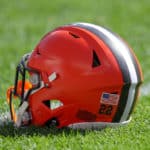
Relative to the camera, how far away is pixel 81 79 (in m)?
5.48

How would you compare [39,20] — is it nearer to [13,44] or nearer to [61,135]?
[13,44]

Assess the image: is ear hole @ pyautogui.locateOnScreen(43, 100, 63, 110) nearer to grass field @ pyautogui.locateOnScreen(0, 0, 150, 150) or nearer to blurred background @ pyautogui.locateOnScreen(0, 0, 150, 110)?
grass field @ pyautogui.locateOnScreen(0, 0, 150, 150)

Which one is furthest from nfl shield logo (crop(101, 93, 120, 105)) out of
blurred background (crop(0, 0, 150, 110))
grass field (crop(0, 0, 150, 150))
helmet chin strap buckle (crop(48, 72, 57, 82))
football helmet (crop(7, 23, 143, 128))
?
blurred background (crop(0, 0, 150, 110))

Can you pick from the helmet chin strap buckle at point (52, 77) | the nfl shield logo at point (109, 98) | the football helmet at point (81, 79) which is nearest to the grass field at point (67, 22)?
the football helmet at point (81, 79)

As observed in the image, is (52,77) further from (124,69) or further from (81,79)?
(124,69)

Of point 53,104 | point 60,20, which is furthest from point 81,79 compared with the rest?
point 60,20

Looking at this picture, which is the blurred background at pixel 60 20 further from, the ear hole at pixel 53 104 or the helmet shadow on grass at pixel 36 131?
the helmet shadow on grass at pixel 36 131

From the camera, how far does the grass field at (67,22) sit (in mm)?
5383

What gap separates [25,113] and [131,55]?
107 centimetres

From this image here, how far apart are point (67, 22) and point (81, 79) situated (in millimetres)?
7155

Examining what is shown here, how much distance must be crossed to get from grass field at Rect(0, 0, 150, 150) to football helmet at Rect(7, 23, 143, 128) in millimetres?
146

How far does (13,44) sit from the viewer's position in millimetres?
10844

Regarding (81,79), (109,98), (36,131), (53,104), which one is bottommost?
(36,131)

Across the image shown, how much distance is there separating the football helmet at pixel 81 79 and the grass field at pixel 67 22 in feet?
0.48
